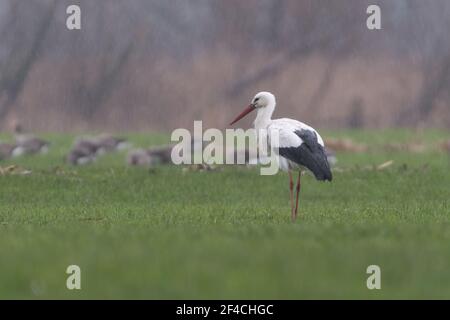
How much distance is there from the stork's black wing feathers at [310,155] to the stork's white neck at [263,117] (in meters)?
0.92

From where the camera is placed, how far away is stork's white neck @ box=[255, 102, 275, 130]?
1529 cm

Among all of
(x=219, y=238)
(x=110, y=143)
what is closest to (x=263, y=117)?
(x=219, y=238)

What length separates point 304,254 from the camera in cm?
922

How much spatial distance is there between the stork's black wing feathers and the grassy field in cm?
63

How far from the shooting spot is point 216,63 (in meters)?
44.1

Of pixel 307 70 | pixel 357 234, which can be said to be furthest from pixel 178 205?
pixel 307 70

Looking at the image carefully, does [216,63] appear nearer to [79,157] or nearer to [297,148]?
[79,157]

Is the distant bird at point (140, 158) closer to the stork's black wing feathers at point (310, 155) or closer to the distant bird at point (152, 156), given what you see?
the distant bird at point (152, 156)

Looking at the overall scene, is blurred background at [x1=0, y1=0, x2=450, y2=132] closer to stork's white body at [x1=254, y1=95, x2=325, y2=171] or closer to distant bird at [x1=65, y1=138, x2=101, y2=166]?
distant bird at [x1=65, y1=138, x2=101, y2=166]

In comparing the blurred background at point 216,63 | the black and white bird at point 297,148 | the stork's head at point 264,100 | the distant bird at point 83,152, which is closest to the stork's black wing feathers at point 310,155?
the black and white bird at point 297,148

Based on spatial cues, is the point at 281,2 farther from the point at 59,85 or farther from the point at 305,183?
the point at 305,183

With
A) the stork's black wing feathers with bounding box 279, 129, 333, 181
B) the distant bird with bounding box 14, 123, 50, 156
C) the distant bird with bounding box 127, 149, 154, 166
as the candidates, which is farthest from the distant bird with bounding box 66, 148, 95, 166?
the stork's black wing feathers with bounding box 279, 129, 333, 181
